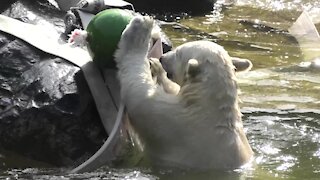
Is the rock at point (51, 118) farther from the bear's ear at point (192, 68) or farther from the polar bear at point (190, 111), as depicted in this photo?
the bear's ear at point (192, 68)

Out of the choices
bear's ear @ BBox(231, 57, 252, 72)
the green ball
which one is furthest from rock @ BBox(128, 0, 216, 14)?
the green ball

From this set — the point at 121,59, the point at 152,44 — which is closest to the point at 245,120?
the point at 152,44

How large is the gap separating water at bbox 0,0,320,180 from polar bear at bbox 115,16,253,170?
13 cm

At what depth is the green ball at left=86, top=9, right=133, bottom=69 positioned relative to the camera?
5.18m

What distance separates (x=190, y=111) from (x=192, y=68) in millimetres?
315

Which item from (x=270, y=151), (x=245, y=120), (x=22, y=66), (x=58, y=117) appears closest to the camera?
(x=58, y=117)

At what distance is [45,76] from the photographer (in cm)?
523

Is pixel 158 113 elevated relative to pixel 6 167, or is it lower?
elevated

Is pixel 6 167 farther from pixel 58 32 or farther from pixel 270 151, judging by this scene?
pixel 270 151

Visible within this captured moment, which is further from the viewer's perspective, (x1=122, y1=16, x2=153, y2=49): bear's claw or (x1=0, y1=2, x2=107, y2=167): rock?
(x1=122, y1=16, x2=153, y2=49): bear's claw

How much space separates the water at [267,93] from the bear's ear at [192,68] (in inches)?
28.1

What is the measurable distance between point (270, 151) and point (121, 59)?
1572 millimetres

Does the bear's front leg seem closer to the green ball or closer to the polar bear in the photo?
the polar bear

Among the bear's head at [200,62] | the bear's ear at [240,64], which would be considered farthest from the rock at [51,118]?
the bear's ear at [240,64]
